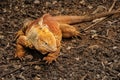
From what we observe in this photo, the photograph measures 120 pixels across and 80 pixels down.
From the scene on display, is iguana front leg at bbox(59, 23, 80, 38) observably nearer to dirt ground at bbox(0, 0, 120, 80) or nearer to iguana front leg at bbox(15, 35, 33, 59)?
dirt ground at bbox(0, 0, 120, 80)

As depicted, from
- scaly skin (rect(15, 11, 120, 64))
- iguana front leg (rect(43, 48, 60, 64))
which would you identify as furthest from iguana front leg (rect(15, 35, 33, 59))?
iguana front leg (rect(43, 48, 60, 64))

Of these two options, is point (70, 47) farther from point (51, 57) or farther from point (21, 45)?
point (21, 45)

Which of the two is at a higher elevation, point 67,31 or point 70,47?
point 67,31

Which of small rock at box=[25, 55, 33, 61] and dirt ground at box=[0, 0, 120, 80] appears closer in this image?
dirt ground at box=[0, 0, 120, 80]

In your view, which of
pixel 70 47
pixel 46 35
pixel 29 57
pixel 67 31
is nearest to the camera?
pixel 46 35

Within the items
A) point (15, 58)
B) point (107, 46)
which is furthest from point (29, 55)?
point (107, 46)

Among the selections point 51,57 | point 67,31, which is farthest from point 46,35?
point 67,31

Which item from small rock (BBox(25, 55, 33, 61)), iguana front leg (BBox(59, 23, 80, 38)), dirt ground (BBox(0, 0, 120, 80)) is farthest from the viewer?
iguana front leg (BBox(59, 23, 80, 38))
